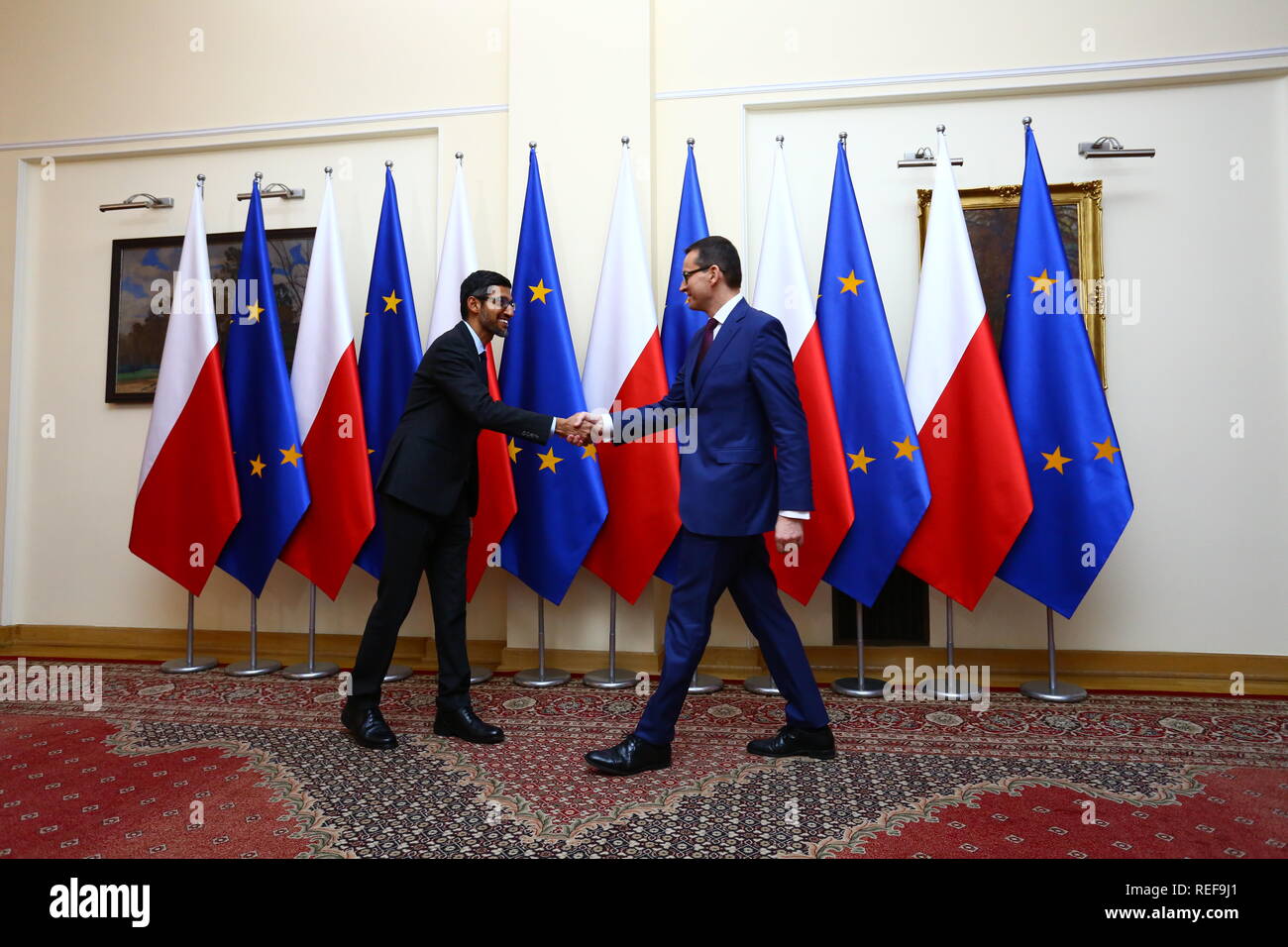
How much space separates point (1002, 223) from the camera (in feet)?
13.0

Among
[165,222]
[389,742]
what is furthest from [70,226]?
[389,742]

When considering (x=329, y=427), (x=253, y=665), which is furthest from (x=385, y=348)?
(x=253, y=665)

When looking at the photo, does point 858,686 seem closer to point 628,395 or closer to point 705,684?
point 705,684

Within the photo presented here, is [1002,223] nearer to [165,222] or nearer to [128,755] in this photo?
[128,755]

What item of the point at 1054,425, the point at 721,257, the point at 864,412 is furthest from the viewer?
the point at 864,412

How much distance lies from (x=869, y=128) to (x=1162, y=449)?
2.23 metres

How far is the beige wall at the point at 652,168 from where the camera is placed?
150 inches

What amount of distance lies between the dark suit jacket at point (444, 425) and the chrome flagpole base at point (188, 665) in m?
2.21

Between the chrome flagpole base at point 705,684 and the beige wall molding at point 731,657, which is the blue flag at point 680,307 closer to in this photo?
the chrome flagpole base at point 705,684

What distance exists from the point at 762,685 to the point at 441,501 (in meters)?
1.78

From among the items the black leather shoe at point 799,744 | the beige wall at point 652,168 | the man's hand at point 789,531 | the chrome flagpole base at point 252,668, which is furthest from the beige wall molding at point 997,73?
the chrome flagpole base at point 252,668

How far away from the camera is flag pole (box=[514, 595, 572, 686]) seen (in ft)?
12.4

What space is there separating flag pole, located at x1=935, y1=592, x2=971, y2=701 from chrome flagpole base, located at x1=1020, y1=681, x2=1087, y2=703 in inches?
11.5

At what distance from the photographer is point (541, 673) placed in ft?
12.7
